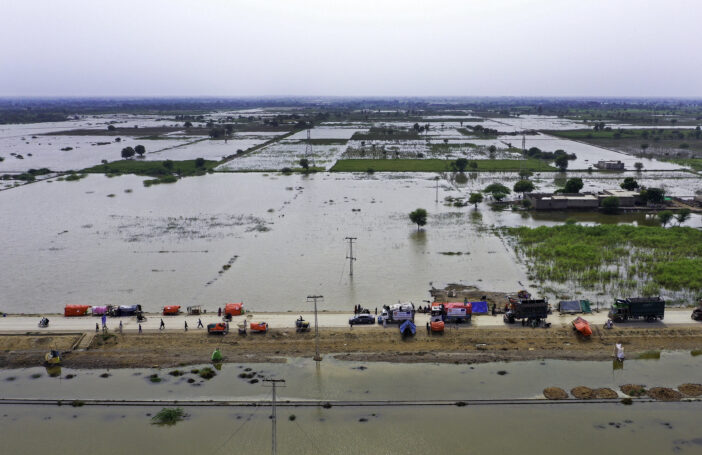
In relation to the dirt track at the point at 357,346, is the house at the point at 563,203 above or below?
above

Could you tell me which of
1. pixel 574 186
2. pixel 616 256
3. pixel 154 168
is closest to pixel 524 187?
pixel 574 186

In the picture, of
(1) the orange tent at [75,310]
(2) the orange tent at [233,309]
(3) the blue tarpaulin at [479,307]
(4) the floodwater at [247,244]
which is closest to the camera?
(3) the blue tarpaulin at [479,307]

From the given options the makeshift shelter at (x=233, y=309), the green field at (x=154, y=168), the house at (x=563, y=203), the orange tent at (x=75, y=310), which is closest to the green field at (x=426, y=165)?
the green field at (x=154, y=168)

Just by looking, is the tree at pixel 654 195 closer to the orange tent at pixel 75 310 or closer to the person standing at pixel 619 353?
the person standing at pixel 619 353

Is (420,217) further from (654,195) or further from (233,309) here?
(654,195)

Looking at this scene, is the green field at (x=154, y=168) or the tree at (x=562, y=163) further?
the green field at (x=154, y=168)

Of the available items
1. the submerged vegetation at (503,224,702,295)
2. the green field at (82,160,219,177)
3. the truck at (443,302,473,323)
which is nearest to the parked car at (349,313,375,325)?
the truck at (443,302,473,323)
